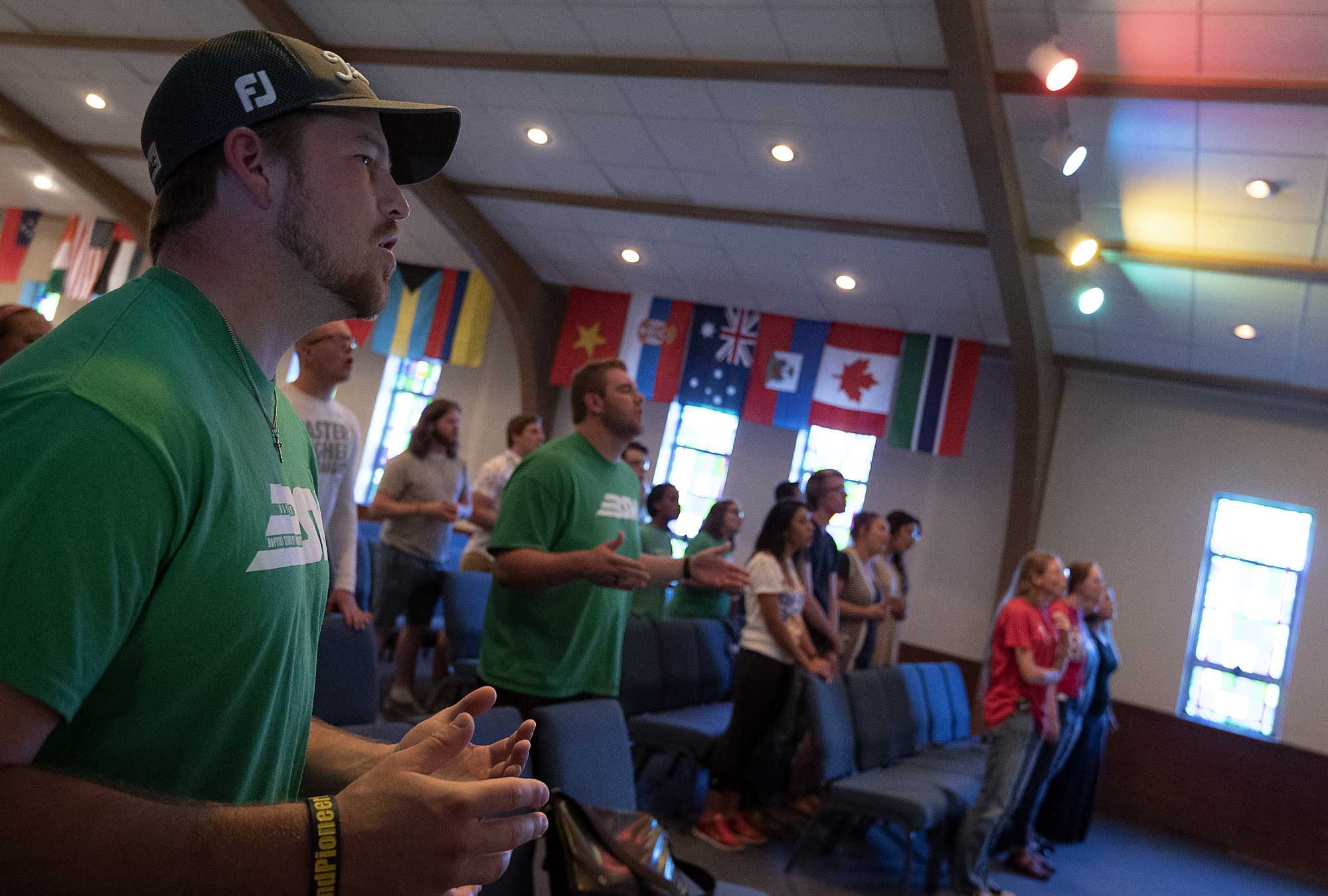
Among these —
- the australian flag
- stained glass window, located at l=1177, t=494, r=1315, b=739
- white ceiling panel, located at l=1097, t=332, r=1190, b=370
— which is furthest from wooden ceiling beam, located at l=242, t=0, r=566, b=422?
stained glass window, located at l=1177, t=494, r=1315, b=739

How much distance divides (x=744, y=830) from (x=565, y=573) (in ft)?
8.98

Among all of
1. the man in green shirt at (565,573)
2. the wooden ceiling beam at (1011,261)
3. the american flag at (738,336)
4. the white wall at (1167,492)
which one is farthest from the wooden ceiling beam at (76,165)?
the man in green shirt at (565,573)

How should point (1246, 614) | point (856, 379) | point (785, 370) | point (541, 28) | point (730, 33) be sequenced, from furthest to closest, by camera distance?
point (785, 370) → point (856, 379) → point (1246, 614) → point (541, 28) → point (730, 33)

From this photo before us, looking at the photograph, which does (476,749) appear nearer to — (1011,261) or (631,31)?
(631,31)

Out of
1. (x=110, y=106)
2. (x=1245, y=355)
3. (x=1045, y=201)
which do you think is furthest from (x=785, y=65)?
(x=110, y=106)

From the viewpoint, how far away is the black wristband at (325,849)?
807mm

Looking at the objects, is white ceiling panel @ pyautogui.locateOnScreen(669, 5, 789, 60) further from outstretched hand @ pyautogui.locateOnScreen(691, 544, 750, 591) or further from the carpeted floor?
the carpeted floor

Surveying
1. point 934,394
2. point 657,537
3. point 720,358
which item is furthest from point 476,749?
point 720,358

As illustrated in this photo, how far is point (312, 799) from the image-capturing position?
0.85 meters

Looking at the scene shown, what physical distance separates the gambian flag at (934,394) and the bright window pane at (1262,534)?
7.50ft

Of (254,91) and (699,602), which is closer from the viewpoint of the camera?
(254,91)

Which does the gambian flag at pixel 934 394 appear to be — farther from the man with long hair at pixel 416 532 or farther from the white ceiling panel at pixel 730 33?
the man with long hair at pixel 416 532

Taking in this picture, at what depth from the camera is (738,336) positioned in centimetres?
1002

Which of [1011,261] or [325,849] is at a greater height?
[1011,261]
